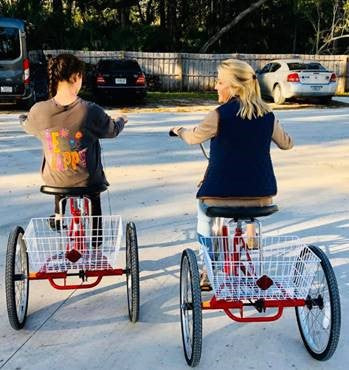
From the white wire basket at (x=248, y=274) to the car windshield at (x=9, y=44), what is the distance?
12.7m

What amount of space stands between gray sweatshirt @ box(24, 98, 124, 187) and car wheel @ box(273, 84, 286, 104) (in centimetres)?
1502

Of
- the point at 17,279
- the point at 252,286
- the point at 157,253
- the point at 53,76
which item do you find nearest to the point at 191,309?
the point at 252,286

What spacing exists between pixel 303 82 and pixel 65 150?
15.0 metres

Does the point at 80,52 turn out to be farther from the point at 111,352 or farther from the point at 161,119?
the point at 111,352

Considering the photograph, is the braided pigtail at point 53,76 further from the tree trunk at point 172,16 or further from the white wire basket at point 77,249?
the tree trunk at point 172,16

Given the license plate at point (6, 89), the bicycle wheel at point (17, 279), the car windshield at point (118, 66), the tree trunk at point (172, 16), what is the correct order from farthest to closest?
1. the tree trunk at point (172, 16)
2. the car windshield at point (118, 66)
3. the license plate at point (6, 89)
4. the bicycle wheel at point (17, 279)

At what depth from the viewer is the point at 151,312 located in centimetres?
410

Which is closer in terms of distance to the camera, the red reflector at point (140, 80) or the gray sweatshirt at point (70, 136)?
the gray sweatshirt at point (70, 136)

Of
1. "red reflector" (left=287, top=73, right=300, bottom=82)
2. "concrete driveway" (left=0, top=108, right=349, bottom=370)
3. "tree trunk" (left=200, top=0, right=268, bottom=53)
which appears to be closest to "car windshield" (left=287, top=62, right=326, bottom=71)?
"red reflector" (left=287, top=73, right=300, bottom=82)

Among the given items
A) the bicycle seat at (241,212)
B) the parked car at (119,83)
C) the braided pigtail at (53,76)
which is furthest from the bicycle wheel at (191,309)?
the parked car at (119,83)

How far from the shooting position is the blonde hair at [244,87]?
3.35m

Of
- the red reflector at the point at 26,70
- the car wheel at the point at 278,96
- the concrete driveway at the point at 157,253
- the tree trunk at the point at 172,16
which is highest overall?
the tree trunk at the point at 172,16

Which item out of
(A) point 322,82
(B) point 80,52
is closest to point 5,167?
(A) point 322,82

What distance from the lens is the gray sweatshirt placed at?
3.75 meters
